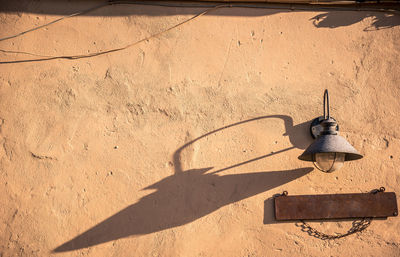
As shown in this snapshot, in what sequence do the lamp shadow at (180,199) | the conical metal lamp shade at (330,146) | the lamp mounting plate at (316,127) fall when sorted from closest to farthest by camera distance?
the conical metal lamp shade at (330,146) < the lamp shadow at (180,199) < the lamp mounting plate at (316,127)

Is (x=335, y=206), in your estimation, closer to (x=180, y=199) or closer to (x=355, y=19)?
(x=180, y=199)

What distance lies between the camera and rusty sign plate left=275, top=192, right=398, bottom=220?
9.82 ft

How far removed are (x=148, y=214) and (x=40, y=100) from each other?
127 centimetres

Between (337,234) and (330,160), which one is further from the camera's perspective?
(337,234)

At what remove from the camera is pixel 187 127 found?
10.3ft

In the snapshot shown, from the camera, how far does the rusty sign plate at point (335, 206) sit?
2994 millimetres

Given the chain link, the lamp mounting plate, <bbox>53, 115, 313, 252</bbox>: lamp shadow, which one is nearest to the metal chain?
the chain link

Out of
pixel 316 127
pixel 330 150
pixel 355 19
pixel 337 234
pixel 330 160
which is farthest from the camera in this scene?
pixel 355 19

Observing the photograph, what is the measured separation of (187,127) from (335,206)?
1.31 m

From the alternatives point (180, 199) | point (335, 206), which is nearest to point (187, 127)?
point (180, 199)

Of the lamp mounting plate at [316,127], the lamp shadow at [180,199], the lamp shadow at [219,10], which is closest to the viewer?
the lamp shadow at [180,199]

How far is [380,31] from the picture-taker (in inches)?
130

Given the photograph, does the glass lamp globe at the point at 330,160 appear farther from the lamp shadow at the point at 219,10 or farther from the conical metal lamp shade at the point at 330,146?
the lamp shadow at the point at 219,10

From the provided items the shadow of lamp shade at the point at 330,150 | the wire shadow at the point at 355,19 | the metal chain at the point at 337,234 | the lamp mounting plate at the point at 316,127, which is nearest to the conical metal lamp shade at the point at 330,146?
the shadow of lamp shade at the point at 330,150
